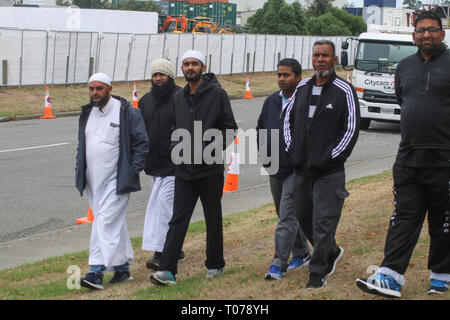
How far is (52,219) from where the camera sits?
984cm

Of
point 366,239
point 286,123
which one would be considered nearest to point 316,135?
point 286,123

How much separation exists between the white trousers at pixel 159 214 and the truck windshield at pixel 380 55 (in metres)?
14.4

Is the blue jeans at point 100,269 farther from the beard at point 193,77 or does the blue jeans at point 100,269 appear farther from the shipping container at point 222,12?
the shipping container at point 222,12

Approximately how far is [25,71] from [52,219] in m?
18.2

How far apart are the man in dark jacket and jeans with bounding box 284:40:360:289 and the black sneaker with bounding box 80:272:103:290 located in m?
1.77

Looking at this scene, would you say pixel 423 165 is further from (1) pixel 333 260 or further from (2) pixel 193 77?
(2) pixel 193 77

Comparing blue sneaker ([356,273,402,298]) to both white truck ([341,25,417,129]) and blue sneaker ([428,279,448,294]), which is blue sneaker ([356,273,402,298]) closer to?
blue sneaker ([428,279,448,294])

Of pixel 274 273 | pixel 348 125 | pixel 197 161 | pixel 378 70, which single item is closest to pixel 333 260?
pixel 274 273

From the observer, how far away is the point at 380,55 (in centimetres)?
2061

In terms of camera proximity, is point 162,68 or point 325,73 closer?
point 325,73

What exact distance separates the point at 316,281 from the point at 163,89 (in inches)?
100

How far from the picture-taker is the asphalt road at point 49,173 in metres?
9.87

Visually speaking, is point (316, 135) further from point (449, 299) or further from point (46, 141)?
point (46, 141)

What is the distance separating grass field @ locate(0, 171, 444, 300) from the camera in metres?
5.68
